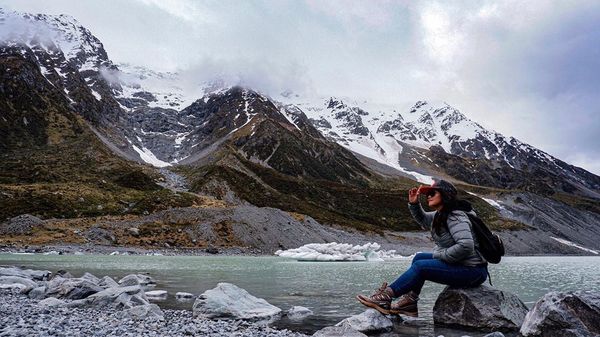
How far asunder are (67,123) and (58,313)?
20836 centimetres

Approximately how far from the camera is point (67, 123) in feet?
653

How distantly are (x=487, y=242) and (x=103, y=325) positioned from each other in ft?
28.2

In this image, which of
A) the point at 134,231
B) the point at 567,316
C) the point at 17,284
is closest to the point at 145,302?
the point at 17,284

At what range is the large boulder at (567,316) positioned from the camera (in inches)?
370

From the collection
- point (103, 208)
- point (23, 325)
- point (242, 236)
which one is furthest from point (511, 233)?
point (23, 325)

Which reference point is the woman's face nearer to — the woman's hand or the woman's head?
the woman's head

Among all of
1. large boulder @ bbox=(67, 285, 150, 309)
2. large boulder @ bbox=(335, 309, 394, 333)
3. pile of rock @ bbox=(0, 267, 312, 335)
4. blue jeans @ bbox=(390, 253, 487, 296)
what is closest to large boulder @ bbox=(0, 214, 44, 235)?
pile of rock @ bbox=(0, 267, 312, 335)

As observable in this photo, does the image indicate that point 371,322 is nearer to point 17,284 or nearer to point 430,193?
point 430,193

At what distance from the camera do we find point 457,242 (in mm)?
10484

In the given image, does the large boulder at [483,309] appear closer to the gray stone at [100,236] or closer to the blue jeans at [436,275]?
the blue jeans at [436,275]

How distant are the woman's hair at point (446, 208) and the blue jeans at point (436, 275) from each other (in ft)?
2.52

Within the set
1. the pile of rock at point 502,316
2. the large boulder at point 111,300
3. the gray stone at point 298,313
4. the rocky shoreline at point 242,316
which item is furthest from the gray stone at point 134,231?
the pile of rock at point 502,316

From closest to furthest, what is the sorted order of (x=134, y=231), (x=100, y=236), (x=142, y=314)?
1. (x=142, y=314)
2. (x=100, y=236)
3. (x=134, y=231)

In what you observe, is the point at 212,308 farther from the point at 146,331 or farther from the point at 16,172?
the point at 16,172
